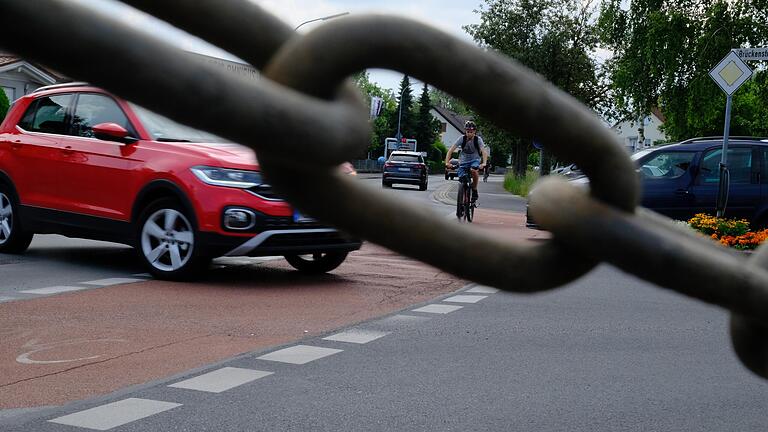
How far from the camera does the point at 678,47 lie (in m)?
29.9

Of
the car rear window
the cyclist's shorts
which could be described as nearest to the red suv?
the cyclist's shorts

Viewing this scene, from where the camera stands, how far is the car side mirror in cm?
889

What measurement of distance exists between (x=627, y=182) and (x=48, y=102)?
403 inches

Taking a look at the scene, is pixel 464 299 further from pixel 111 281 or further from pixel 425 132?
pixel 425 132

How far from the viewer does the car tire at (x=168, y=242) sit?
8680 mm

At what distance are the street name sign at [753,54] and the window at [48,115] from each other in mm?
9678

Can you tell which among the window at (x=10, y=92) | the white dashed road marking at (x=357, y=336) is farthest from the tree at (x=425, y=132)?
the white dashed road marking at (x=357, y=336)

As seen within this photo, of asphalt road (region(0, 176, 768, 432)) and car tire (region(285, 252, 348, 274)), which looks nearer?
asphalt road (region(0, 176, 768, 432))

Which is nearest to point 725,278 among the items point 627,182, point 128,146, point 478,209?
point 627,182

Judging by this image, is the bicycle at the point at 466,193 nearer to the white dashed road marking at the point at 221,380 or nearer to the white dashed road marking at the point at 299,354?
the white dashed road marking at the point at 299,354

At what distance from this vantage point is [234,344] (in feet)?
20.7

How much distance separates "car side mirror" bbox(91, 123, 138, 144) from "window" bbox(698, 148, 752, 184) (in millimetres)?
8894

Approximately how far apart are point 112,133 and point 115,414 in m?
4.74

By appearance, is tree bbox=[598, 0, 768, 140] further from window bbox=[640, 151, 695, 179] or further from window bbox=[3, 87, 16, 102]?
window bbox=[3, 87, 16, 102]
